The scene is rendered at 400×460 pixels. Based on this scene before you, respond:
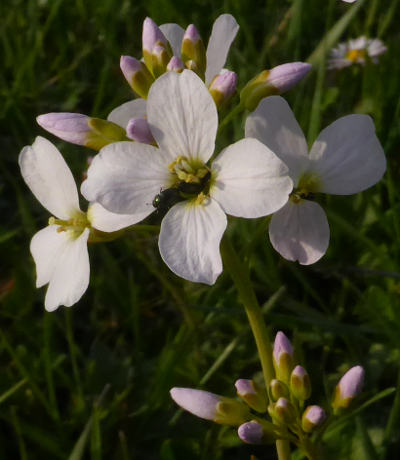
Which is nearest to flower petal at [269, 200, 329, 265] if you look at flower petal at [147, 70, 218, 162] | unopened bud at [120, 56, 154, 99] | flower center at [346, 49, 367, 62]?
flower petal at [147, 70, 218, 162]

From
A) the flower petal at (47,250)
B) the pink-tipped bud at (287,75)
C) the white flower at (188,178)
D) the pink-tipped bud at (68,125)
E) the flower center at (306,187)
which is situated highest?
the pink-tipped bud at (287,75)

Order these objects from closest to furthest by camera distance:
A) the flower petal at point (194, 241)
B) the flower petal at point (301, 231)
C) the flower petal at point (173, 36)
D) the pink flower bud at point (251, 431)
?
the flower petal at point (194, 241), the pink flower bud at point (251, 431), the flower petal at point (301, 231), the flower petal at point (173, 36)

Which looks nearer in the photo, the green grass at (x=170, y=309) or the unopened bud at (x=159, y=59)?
the unopened bud at (x=159, y=59)

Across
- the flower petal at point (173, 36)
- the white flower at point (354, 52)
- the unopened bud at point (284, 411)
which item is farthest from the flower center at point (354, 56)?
the unopened bud at point (284, 411)

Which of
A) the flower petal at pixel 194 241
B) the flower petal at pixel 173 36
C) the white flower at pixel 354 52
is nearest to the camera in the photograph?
the flower petal at pixel 194 241

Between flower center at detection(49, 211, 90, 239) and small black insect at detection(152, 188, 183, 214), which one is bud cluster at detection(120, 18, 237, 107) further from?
flower center at detection(49, 211, 90, 239)

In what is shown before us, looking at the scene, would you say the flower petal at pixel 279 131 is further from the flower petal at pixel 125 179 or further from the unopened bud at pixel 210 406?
the unopened bud at pixel 210 406

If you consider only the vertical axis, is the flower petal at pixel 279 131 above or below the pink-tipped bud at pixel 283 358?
above

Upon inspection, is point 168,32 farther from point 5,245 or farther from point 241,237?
point 5,245

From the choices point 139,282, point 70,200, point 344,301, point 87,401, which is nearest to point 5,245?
point 139,282
